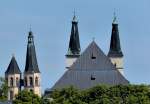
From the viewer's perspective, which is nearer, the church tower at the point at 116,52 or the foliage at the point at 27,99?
the foliage at the point at 27,99

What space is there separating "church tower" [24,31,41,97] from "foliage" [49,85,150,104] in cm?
3536

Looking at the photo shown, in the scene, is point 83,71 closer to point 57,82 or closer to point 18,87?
point 57,82

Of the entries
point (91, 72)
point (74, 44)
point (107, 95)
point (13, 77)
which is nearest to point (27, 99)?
point (107, 95)

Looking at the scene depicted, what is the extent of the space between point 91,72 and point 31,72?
78.3 ft

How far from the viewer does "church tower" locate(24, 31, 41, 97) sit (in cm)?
17071

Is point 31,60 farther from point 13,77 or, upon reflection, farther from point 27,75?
point 13,77

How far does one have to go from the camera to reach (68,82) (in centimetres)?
14750

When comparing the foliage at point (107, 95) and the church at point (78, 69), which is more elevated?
the church at point (78, 69)

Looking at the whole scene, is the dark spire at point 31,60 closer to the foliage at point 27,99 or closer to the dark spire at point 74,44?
the dark spire at point 74,44

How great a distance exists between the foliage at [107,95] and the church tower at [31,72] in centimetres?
3536

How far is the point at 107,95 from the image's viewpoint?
432ft

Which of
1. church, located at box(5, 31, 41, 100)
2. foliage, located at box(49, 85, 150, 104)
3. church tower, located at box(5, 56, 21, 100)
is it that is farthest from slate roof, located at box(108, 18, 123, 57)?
foliage, located at box(49, 85, 150, 104)

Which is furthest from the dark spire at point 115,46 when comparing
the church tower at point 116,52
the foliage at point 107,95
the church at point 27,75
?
the foliage at point 107,95

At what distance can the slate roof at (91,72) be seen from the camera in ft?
483
